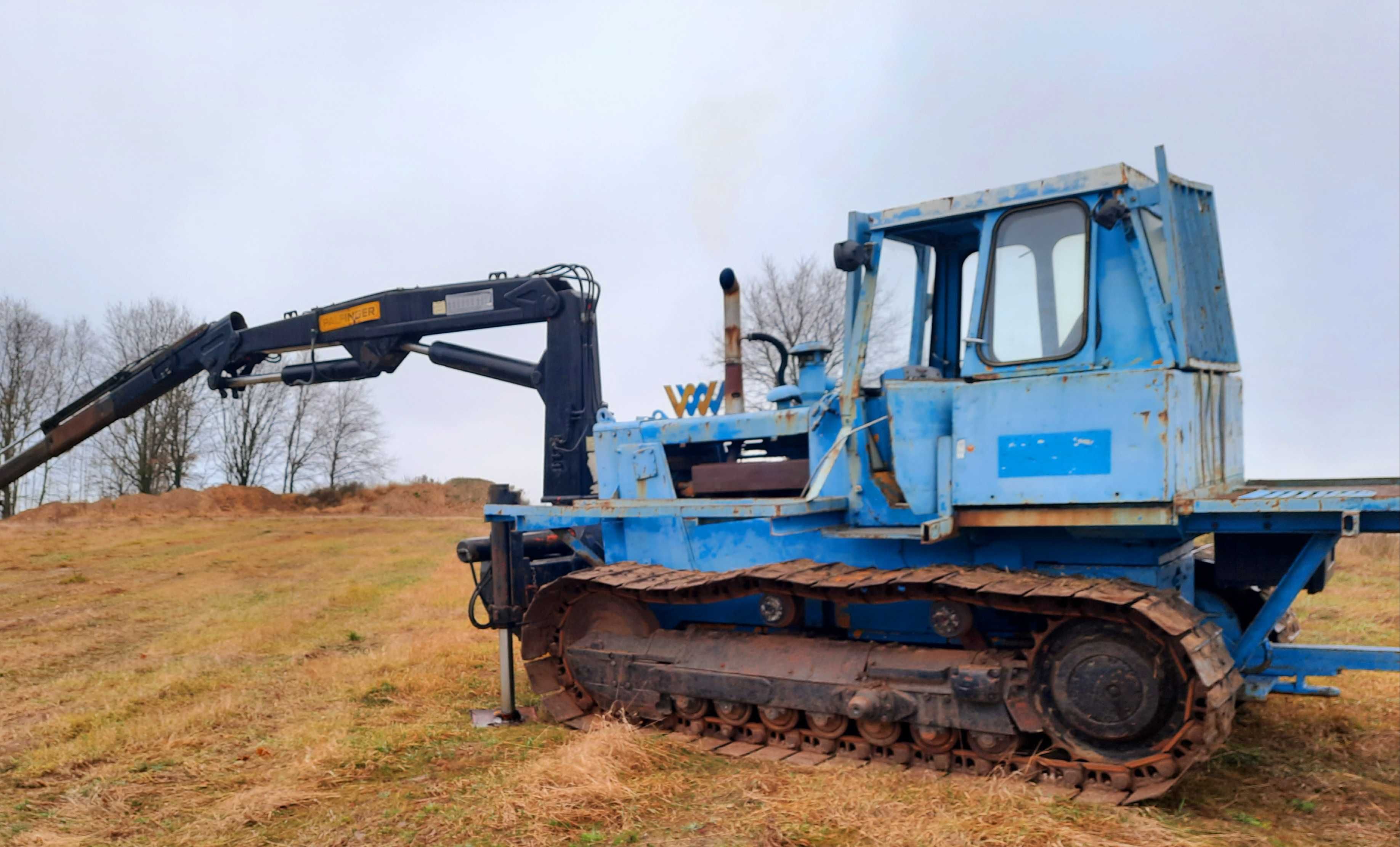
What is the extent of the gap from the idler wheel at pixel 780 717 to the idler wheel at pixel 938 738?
0.86 m

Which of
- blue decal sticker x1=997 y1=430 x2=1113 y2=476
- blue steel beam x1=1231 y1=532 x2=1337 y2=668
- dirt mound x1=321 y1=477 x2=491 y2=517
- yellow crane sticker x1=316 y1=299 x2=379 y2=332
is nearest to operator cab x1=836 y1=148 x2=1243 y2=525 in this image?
blue decal sticker x1=997 y1=430 x2=1113 y2=476

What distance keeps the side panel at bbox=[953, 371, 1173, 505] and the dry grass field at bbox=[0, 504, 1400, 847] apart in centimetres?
164

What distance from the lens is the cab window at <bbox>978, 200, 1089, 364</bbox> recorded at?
6.00 m

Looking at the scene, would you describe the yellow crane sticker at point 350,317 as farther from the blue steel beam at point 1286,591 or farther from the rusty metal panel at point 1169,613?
the blue steel beam at point 1286,591

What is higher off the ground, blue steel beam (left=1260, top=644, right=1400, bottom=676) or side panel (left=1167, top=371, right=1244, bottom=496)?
side panel (left=1167, top=371, right=1244, bottom=496)

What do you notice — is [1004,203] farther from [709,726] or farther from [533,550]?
[533,550]

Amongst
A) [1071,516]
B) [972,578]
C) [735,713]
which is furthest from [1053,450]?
[735,713]

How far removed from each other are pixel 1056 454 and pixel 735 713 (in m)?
2.76

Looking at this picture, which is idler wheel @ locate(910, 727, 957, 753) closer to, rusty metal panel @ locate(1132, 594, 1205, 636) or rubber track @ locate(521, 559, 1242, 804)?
rubber track @ locate(521, 559, 1242, 804)

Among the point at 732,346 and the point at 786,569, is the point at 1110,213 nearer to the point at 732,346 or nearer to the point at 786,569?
the point at 786,569

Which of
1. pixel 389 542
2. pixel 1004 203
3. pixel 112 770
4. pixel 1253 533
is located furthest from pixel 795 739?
pixel 389 542

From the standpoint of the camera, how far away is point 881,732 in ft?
20.9

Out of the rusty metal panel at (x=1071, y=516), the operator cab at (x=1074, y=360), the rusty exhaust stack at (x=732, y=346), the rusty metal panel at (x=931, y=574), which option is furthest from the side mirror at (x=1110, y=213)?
the rusty exhaust stack at (x=732, y=346)

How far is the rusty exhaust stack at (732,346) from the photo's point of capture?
8.14m
